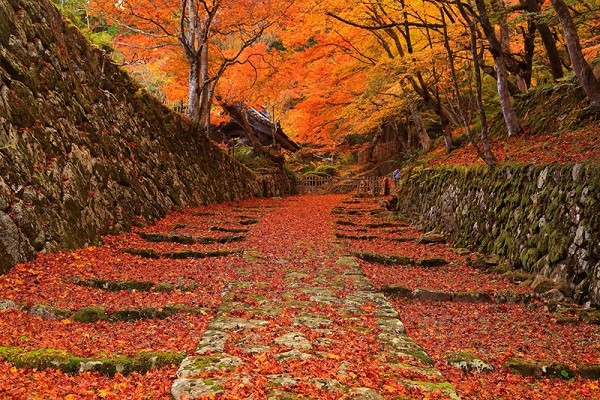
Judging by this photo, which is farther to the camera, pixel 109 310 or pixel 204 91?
pixel 204 91

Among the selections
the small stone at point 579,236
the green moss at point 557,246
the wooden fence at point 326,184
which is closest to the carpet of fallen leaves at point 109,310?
the green moss at point 557,246

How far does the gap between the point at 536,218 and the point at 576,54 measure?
307cm

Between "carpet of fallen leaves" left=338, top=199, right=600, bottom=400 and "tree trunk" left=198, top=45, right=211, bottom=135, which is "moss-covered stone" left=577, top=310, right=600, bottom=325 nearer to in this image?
"carpet of fallen leaves" left=338, top=199, right=600, bottom=400

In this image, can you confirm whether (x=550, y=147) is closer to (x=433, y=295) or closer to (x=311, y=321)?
(x=433, y=295)

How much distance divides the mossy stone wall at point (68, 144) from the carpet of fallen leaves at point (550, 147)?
8.43m

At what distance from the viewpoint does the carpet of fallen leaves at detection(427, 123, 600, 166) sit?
301 inches

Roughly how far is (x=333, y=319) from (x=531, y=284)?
3.67 meters

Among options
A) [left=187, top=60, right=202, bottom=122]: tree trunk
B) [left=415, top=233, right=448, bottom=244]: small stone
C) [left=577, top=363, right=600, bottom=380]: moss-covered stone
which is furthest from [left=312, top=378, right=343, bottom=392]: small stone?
[left=187, top=60, right=202, bottom=122]: tree trunk

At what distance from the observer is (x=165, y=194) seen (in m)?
13.1

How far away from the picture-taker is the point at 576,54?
26.6 feet

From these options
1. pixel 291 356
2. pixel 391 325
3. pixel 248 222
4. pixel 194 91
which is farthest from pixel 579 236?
pixel 194 91

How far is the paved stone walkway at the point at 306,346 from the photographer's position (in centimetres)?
369

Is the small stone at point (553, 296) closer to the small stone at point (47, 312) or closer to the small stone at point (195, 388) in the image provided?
the small stone at point (195, 388)

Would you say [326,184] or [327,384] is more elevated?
[326,184]
